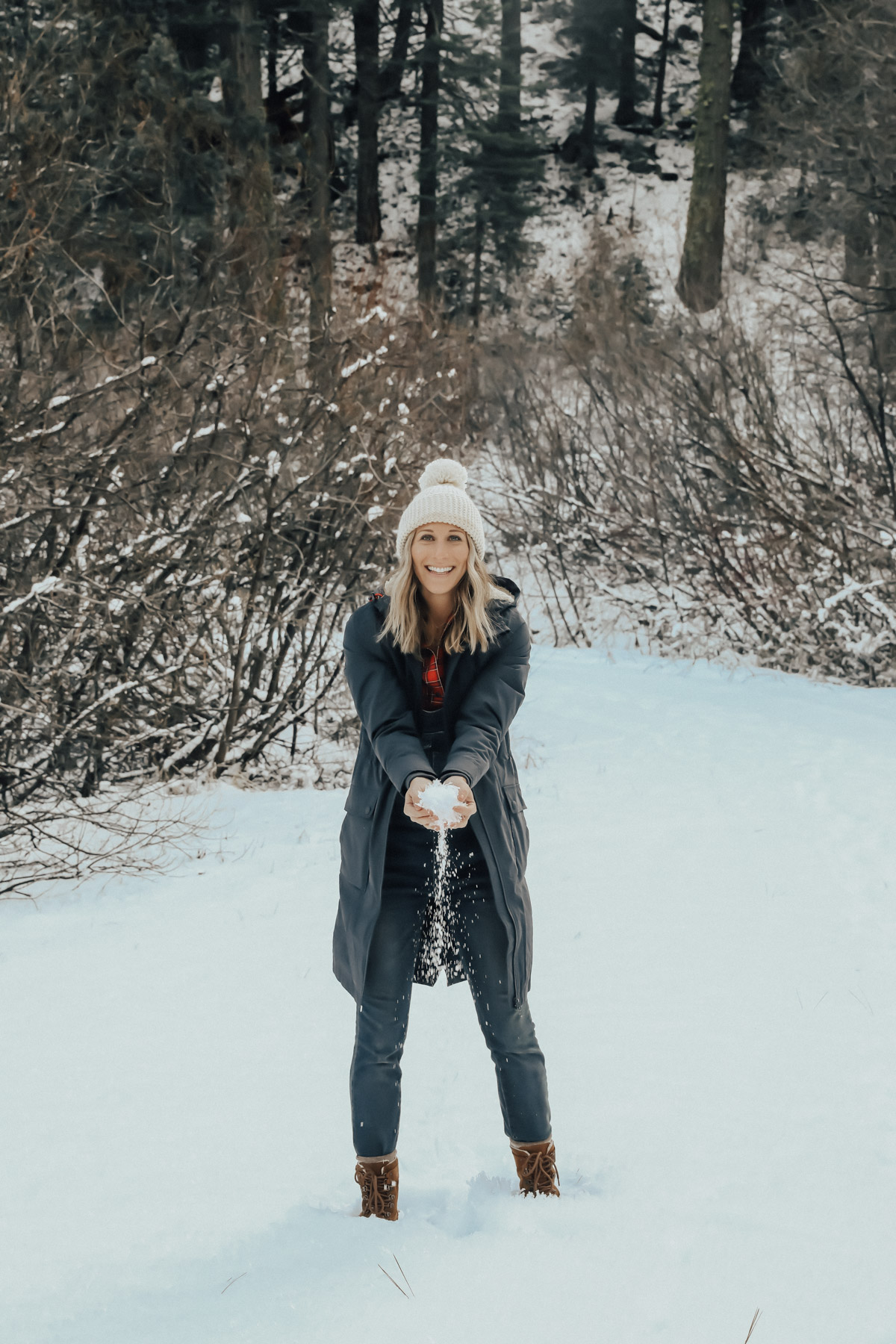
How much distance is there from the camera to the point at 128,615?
605 centimetres

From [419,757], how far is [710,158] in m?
17.9

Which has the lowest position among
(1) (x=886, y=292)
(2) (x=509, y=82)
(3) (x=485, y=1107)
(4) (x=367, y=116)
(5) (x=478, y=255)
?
(3) (x=485, y=1107)

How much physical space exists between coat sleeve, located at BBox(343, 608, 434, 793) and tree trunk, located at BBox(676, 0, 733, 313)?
54.4 feet

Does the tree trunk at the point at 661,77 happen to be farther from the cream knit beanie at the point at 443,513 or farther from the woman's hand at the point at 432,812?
the woman's hand at the point at 432,812

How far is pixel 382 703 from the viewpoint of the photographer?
2307 millimetres

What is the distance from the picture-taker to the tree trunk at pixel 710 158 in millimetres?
17281

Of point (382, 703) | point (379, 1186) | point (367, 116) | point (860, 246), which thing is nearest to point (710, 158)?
point (367, 116)

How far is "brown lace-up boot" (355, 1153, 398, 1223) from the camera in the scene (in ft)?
7.93

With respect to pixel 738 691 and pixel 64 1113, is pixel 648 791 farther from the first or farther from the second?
pixel 64 1113

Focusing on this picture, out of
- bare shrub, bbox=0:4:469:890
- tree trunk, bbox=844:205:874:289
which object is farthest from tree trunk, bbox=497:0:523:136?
bare shrub, bbox=0:4:469:890

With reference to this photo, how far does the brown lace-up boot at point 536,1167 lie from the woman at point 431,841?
35 millimetres

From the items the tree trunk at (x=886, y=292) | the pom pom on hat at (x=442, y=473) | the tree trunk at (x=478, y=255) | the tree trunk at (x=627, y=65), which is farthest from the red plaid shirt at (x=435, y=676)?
the tree trunk at (x=627, y=65)

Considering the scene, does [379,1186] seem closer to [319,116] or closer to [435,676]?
[435,676]

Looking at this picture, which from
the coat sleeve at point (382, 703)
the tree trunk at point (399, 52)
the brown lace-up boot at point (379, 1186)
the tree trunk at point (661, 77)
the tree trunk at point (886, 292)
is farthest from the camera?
the tree trunk at point (661, 77)
